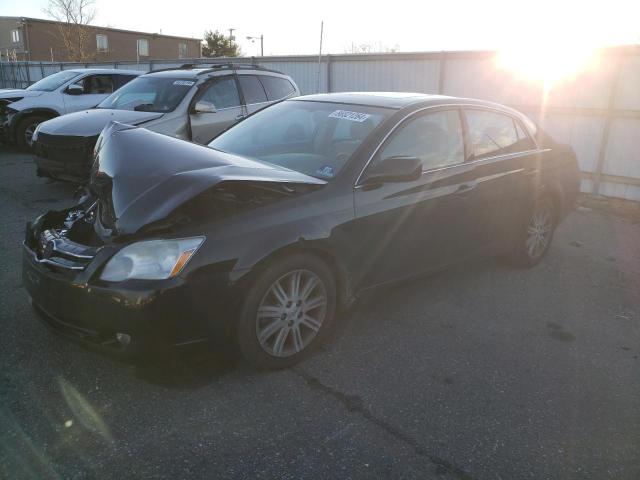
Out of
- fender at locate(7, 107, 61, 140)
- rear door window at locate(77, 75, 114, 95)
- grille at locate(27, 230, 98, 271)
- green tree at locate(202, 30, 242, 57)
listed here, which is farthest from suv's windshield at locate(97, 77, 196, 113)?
green tree at locate(202, 30, 242, 57)

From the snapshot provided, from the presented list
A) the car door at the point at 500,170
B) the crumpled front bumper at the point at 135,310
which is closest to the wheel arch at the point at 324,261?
the crumpled front bumper at the point at 135,310

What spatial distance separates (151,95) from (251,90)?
147cm

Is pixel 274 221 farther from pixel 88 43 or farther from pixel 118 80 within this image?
pixel 88 43

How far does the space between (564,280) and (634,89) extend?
456 centimetres

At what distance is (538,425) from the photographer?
9.39 ft

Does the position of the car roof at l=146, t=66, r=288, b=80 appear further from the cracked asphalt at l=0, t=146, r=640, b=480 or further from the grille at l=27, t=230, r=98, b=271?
the grille at l=27, t=230, r=98, b=271

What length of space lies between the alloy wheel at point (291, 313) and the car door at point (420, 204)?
43cm

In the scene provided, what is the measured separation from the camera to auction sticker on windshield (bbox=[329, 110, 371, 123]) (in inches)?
156

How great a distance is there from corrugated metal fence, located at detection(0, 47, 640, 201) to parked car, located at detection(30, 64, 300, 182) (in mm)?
3340

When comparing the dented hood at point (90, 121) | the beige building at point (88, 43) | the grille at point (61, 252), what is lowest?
the grille at point (61, 252)

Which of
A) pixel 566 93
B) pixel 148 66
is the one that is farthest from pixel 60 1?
pixel 566 93

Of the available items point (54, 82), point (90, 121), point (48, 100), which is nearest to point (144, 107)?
point (90, 121)

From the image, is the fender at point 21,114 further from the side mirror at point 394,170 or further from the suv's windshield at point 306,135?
the side mirror at point 394,170

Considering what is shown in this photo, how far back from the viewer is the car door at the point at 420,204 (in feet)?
11.9
